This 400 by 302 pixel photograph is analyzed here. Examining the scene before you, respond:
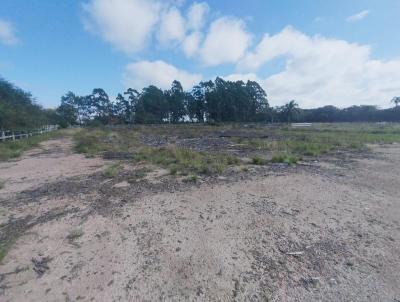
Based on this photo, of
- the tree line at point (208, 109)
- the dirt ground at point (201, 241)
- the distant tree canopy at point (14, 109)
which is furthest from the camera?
the tree line at point (208, 109)

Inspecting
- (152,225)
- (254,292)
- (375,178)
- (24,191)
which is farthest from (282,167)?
(24,191)

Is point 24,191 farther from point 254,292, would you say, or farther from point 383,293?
point 383,293

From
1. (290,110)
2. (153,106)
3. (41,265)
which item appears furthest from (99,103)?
(41,265)

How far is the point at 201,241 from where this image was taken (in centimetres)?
390

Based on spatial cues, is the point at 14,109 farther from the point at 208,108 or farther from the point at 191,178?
the point at 208,108

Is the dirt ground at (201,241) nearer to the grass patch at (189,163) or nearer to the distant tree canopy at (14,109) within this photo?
the grass patch at (189,163)

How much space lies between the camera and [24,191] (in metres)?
6.71

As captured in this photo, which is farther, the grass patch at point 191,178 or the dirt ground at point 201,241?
the grass patch at point 191,178

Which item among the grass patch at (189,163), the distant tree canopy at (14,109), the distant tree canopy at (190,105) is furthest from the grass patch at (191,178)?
the distant tree canopy at (190,105)

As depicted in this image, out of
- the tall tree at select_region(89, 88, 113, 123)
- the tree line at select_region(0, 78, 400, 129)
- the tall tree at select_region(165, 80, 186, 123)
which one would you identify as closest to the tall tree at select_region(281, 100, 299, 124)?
the tree line at select_region(0, 78, 400, 129)

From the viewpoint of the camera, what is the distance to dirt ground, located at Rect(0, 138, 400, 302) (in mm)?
2797

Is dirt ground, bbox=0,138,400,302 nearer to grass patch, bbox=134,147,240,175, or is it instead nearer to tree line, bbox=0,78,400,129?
grass patch, bbox=134,147,240,175

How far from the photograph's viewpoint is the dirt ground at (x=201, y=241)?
9.18 ft

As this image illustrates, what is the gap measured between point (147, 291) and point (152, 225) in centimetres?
Answer: 177
